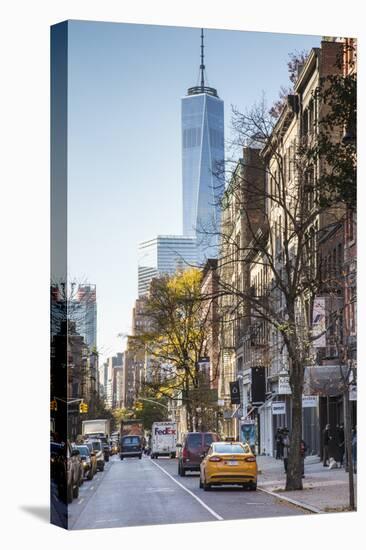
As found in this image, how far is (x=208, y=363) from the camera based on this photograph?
3272 centimetres

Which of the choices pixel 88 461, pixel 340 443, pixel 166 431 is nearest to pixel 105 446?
pixel 166 431

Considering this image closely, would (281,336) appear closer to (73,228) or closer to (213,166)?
(213,166)

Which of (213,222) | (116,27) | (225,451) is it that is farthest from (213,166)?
(225,451)

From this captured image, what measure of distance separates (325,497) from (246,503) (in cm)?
191

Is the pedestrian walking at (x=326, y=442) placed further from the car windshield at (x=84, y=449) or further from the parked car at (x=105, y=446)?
the car windshield at (x=84, y=449)

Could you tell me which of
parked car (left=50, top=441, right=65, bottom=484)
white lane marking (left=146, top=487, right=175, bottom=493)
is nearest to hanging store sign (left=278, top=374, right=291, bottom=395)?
white lane marking (left=146, top=487, right=175, bottom=493)

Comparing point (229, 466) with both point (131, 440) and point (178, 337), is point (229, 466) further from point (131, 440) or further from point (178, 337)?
point (178, 337)

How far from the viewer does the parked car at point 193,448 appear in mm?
33250

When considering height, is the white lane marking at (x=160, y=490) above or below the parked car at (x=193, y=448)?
below

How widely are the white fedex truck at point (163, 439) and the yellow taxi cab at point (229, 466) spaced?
99 centimetres

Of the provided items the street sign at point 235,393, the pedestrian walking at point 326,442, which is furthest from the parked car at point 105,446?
the pedestrian walking at point 326,442

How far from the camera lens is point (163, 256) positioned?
30172 mm

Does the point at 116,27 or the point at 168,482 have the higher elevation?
the point at 116,27

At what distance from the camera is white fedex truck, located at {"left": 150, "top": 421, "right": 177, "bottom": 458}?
32.9m
